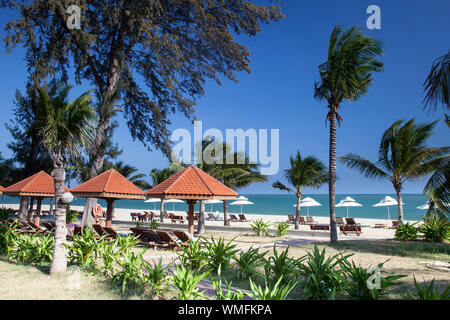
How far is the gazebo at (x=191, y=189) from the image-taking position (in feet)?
38.9

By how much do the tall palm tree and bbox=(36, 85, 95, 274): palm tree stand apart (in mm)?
9517

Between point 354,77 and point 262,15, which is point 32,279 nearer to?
point 354,77

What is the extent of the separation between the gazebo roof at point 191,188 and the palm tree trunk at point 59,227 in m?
4.83

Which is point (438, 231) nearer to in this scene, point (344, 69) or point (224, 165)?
point (344, 69)

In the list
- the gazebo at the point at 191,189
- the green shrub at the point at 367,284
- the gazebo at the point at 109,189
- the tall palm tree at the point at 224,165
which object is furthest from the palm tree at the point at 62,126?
the tall palm tree at the point at 224,165

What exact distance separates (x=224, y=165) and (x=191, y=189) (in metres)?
9.42

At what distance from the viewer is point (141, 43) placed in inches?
754

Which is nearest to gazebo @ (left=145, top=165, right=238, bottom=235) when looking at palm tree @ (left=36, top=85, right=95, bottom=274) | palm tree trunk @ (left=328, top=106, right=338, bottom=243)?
→ palm tree trunk @ (left=328, top=106, right=338, bottom=243)

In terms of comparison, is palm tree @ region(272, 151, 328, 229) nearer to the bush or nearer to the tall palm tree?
the tall palm tree

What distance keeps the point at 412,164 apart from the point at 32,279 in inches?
612

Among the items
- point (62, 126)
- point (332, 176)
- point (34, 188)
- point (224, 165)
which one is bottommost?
point (34, 188)

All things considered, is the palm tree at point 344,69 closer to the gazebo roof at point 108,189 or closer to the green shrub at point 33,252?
the gazebo roof at point 108,189

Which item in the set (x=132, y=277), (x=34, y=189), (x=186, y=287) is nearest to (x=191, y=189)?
(x=132, y=277)
